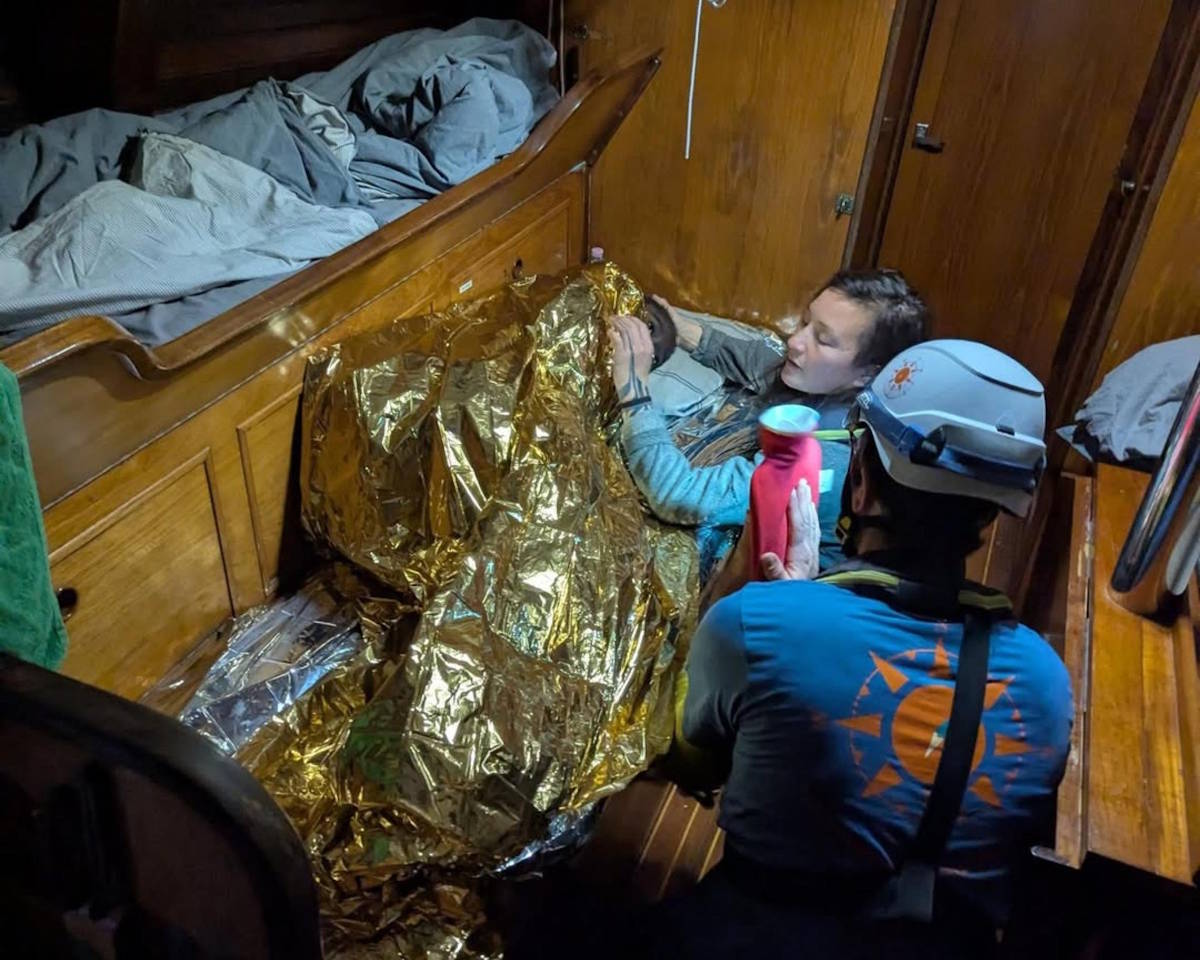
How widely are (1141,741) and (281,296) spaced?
110 centimetres

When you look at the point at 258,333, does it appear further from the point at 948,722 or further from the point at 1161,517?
the point at 1161,517

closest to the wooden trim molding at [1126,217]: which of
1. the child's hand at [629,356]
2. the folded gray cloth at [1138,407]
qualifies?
the folded gray cloth at [1138,407]

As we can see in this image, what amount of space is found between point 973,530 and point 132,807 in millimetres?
712

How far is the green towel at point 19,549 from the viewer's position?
2.31ft

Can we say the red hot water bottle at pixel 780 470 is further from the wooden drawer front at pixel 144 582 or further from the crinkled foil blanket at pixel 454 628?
the wooden drawer front at pixel 144 582

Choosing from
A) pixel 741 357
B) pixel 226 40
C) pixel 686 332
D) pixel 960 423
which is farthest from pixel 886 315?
pixel 226 40

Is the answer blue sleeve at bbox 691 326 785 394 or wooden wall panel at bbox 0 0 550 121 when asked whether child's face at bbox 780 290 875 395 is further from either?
wooden wall panel at bbox 0 0 550 121

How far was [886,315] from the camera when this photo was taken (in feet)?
5.07

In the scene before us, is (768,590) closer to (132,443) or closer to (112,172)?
(132,443)

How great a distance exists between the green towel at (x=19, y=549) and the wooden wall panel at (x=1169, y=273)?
1.74m

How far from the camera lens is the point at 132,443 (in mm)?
1003

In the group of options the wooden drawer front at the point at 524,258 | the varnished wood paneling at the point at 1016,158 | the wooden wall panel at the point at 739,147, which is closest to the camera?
the wooden drawer front at the point at 524,258

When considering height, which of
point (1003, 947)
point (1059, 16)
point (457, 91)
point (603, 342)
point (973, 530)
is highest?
point (1059, 16)

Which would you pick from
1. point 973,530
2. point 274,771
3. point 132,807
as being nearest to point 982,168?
point 973,530
